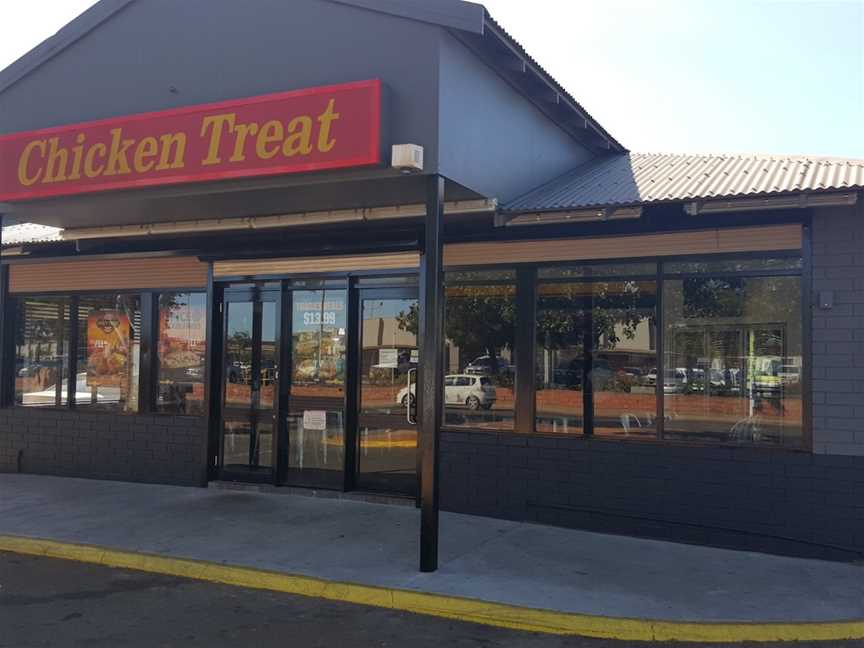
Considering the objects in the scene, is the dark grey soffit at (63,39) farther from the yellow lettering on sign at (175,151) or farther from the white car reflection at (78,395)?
the white car reflection at (78,395)

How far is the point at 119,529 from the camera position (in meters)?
8.16

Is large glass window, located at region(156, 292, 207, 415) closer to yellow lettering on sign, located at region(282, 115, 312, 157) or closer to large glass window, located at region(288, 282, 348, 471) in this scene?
large glass window, located at region(288, 282, 348, 471)

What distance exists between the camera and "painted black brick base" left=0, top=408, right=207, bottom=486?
10414mm

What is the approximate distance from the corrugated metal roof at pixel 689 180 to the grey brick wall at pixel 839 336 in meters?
0.55

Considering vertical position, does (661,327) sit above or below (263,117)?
below

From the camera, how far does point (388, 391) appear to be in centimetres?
948

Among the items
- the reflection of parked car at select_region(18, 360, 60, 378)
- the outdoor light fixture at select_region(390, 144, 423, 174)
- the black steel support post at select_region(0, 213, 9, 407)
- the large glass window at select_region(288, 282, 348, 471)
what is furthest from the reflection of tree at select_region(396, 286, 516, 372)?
the black steel support post at select_region(0, 213, 9, 407)

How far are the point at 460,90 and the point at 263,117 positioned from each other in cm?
184

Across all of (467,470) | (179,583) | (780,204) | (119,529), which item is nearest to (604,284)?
(780,204)

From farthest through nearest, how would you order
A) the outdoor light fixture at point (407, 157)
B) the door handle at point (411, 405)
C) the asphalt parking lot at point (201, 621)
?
the door handle at point (411, 405) → the outdoor light fixture at point (407, 157) → the asphalt parking lot at point (201, 621)

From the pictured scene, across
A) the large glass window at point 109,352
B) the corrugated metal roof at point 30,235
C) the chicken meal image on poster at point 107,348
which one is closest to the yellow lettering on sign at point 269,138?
the corrugated metal roof at point 30,235

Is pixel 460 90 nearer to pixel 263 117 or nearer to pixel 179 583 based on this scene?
pixel 263 117

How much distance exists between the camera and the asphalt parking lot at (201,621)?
529 cm

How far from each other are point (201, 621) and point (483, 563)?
2489mm
